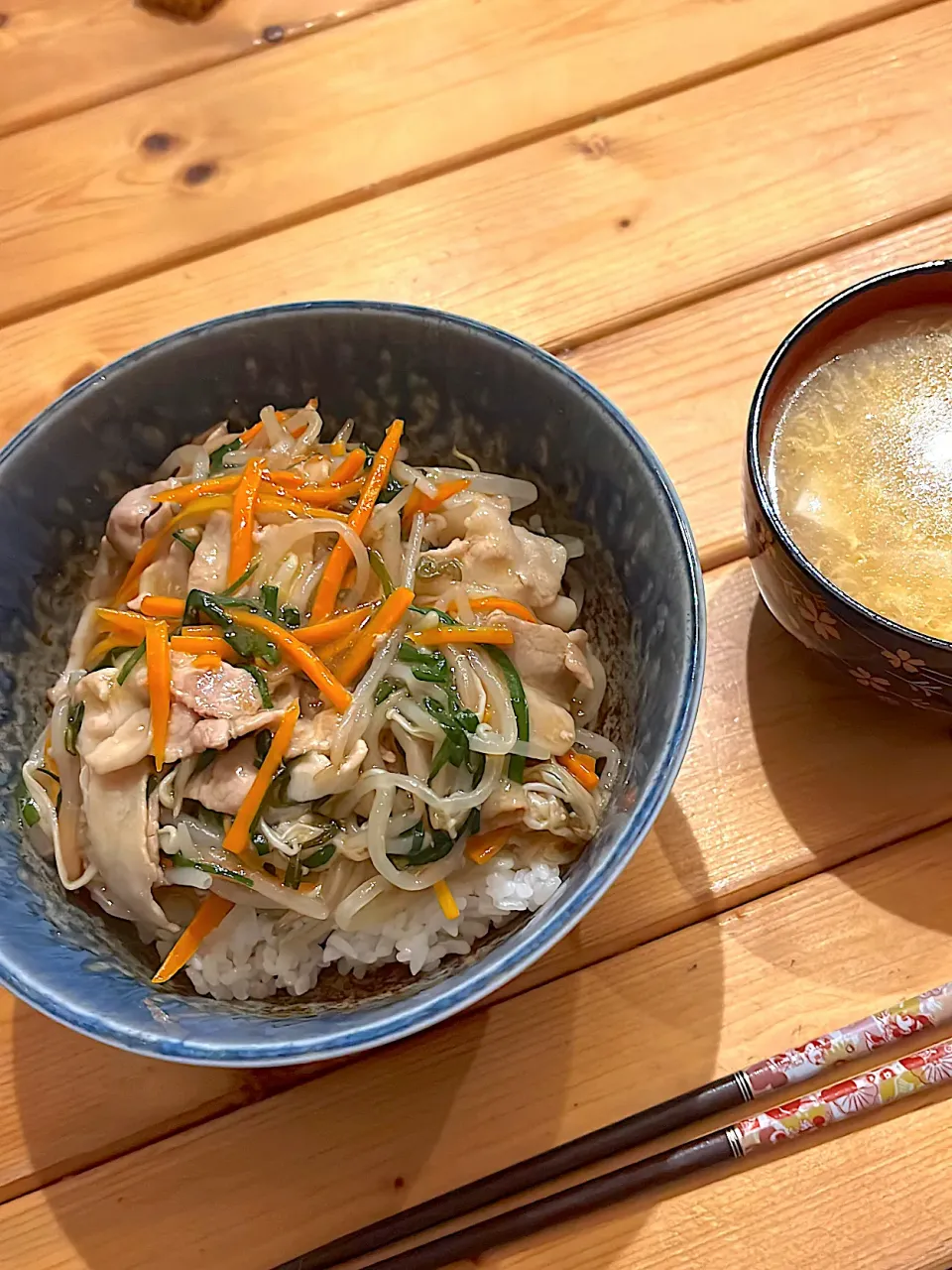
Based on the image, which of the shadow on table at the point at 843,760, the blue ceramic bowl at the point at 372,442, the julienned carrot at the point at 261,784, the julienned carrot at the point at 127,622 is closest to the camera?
the blue ceramic bowl at the point at 372,442

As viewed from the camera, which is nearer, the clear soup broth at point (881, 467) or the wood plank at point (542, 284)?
the clear soup broth at point (881, 467)

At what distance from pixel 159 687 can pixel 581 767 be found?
1.46 ft

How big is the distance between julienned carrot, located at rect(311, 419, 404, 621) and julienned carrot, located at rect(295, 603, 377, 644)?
0.07ft

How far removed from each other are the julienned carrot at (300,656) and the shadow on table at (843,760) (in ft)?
1.77

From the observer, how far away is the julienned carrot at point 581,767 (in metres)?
1.12

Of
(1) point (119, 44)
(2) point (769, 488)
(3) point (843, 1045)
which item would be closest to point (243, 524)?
(2) point (769, 488)

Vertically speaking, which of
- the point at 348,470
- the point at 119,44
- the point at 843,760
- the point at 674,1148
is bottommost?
the point at 674,1148

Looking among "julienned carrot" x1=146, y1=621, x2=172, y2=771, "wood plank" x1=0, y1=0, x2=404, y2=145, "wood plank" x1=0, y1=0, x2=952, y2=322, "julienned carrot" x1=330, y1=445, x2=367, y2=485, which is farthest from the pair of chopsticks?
"wood plank" x1=0, y1=0, x2=404, y2=145

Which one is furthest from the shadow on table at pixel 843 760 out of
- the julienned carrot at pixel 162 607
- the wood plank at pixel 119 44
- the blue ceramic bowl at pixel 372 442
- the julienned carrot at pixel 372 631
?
the wood plank at pixel 119 44

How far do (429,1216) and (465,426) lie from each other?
2.85 feet

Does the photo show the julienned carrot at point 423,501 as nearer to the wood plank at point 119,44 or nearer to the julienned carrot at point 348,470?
the julienned carrot at point 348,470

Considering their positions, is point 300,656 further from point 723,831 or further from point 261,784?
point 723,831

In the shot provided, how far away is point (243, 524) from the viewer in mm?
1143

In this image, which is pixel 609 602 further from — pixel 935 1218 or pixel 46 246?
pixel 46 246
